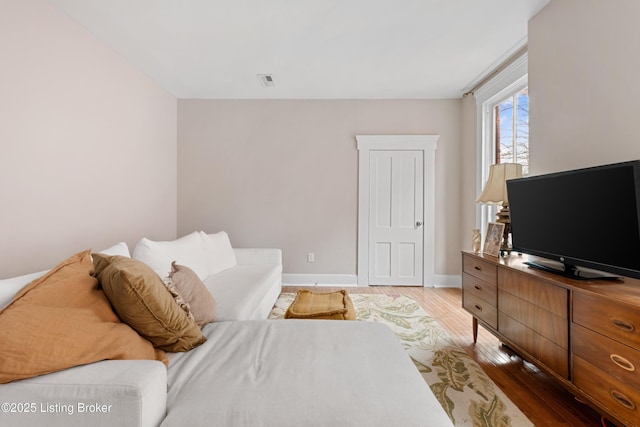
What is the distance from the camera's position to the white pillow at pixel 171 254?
7.14 feet

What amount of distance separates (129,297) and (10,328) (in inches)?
14.0

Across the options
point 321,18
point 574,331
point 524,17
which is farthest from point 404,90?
point 574,331

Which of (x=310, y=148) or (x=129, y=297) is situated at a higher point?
(x=310, y=148)

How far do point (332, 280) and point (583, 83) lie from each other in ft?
10.8

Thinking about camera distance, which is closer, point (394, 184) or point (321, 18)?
point (321, 18)

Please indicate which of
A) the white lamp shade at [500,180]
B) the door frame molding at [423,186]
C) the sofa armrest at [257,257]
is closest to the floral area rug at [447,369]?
the sofa armrest at [257,257]

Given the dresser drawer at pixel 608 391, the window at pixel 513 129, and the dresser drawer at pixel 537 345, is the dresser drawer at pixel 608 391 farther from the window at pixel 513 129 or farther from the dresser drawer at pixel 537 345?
the window at pixel 513 129

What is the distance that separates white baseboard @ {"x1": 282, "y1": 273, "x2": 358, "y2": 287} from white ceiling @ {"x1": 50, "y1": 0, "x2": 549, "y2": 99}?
251 centimetres

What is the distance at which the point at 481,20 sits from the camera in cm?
246

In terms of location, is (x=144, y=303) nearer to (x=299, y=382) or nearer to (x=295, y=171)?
(x=299, y=382)

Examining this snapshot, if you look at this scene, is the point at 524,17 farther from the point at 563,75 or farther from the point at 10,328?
the point at 10,328

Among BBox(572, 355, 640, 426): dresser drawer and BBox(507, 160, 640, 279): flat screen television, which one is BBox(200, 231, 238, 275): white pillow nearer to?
BBox(507, 160, 640, 279): flat screen television

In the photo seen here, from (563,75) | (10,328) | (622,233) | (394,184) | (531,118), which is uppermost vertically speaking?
(563,75)

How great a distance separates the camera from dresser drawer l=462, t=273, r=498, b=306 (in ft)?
7.18
